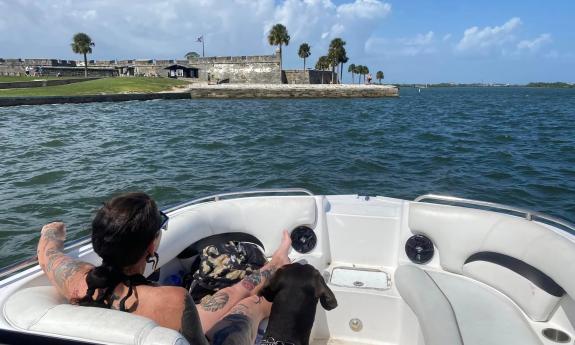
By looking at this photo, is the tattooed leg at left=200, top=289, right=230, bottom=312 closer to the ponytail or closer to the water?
the ponytail

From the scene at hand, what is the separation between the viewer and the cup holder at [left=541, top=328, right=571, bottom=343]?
9.30ft

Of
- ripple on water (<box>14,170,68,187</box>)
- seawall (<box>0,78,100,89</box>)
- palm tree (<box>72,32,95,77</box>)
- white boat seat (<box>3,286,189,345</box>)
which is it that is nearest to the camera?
white boat seat (<box>3,286,189,345</box>)

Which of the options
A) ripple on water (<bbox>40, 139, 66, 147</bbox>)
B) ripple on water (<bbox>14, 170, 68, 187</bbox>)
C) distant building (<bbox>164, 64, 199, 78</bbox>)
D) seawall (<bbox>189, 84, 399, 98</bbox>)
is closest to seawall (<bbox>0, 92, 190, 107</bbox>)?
seawall (<bbox>189, 84, 399, 98</bbox>)

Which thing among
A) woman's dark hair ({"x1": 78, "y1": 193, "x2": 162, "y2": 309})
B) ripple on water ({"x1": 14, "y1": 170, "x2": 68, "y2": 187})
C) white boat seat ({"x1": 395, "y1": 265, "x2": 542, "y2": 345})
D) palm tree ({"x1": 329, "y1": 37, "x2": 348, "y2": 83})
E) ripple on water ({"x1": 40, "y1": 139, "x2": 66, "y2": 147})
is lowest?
ripple on water ({"x1": 14, "y1": 170, "x2": 68, "y2": 187})

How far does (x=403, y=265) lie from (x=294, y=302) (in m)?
1.37

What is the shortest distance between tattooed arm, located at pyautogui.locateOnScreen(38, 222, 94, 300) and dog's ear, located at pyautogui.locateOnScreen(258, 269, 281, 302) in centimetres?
118

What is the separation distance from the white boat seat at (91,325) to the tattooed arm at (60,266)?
211 millimetres

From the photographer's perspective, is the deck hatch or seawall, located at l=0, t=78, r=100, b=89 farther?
seawall, located at l=0, t=78, r=100, b=89

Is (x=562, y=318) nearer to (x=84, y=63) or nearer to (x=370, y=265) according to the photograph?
(x=370, y=265)

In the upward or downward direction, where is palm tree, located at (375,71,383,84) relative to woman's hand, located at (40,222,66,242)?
upward

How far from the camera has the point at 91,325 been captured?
1.58m

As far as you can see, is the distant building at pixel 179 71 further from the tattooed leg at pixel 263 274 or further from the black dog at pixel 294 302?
the black dog at pixel 294 302

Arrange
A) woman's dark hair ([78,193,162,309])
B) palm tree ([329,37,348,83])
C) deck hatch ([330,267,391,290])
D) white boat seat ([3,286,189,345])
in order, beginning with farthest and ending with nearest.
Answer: palm tree ([329,37,348,83]) < deck hatch ([330,267,391,290]) < woman's dark hair ([78,193,162,309]) < white boat seat ([3,286,189,345])

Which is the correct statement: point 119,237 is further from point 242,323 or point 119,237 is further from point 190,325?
point 242,323
